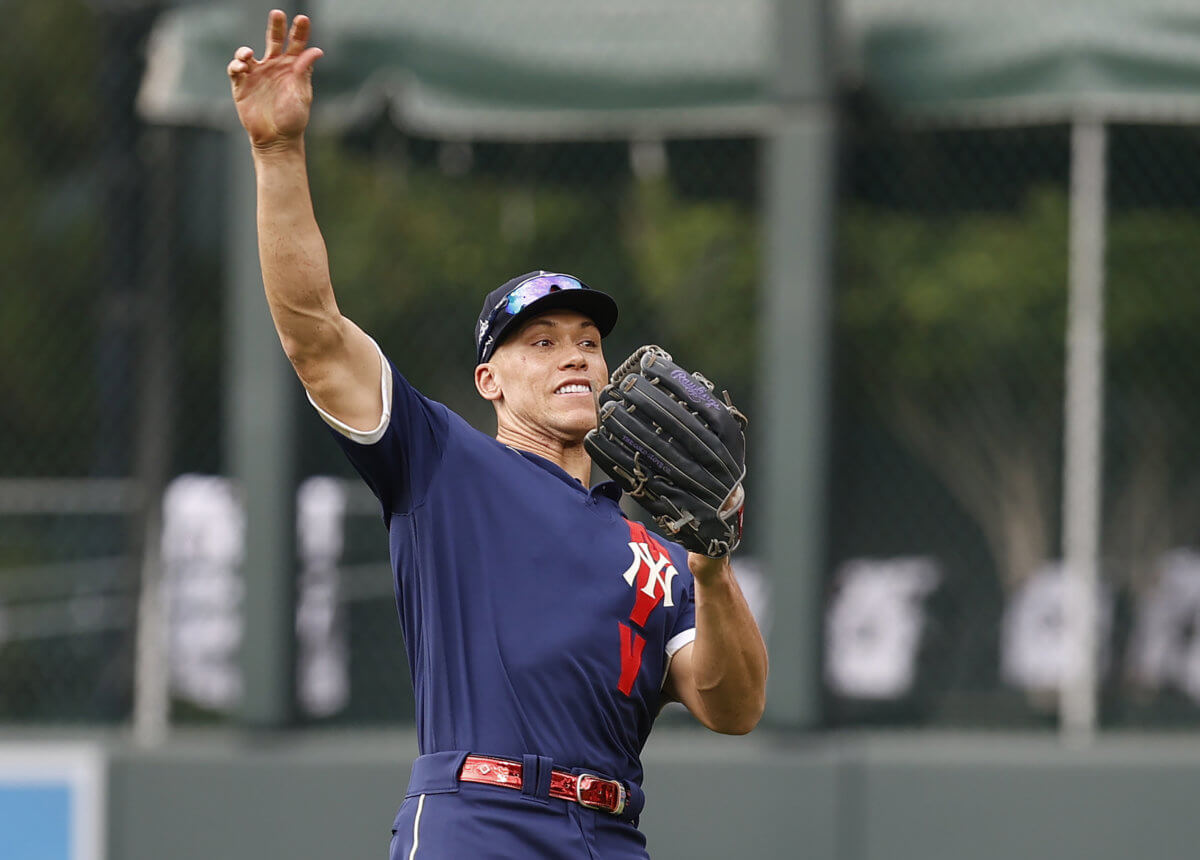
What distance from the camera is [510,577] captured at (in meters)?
2.75

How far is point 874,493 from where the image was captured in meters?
7.61

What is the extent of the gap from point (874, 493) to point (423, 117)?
3.22 metres

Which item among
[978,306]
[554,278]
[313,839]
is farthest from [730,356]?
[554,278]

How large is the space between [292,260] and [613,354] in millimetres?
5955

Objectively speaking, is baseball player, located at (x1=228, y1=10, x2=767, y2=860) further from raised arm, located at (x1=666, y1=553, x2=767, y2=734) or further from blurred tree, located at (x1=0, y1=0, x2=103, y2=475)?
blurred tree, located at (x1=0, y1=0, x2=103, y2=475)

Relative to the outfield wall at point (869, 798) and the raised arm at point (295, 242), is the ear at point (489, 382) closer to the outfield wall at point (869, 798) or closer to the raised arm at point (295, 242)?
the raised arm at point (295, 242)

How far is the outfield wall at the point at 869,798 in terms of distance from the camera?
198 inches

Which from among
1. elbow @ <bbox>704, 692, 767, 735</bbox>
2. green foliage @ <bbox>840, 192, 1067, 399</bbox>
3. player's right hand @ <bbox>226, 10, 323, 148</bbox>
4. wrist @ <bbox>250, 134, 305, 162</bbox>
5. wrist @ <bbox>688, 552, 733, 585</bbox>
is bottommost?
elbow @ <bbox>704, 692, 767, 735</bbox>

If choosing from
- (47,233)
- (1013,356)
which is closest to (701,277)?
(1013,356)

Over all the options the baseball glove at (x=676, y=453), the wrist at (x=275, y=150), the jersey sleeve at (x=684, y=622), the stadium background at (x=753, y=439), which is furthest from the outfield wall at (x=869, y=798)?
the wrist at (x=275, y=150)

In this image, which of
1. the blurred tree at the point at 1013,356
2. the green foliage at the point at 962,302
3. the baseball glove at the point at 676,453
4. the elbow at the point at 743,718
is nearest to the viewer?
the baseball glove at the point at 676,453

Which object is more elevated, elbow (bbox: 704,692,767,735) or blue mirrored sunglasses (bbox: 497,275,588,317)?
blue mirrored sunglasses (bbox: 497,275,588,317)

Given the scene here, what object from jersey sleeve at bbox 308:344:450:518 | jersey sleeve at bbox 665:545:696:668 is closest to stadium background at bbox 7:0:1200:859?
jersey sleeve at bbox 665:545:696:668

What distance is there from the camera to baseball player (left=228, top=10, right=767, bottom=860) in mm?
2568
